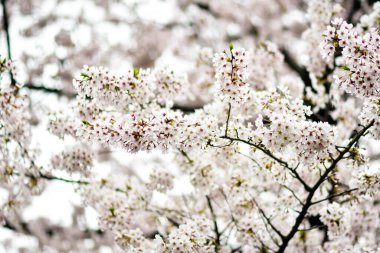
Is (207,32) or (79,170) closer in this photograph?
(79,170)

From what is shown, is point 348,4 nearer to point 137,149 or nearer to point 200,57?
point 200,57

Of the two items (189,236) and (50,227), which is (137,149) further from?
(50,227)

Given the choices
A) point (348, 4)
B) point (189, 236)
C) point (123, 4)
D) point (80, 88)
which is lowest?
point (189, 236)

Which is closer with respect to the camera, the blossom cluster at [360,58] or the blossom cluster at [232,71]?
the blossom cluster at [360,58]

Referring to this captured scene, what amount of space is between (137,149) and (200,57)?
2.90 metres

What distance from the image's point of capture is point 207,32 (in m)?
10.8

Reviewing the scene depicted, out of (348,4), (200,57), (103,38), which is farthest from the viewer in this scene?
(103,38)

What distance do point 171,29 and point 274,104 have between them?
8.39 m

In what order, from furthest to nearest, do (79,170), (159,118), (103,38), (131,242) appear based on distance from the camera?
(103,38) → (79,170) → (131,242) → (159,118)

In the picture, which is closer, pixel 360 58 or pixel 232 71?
pixel 360 58

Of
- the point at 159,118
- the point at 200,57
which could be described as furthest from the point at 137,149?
the point at 200,57

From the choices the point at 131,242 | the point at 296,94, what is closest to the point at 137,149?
the point at 131,242

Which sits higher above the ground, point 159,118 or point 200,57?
point 200,57

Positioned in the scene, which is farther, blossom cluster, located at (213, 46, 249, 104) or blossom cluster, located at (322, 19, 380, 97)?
blossom cluster, located at (213, 46, 249, 104)
